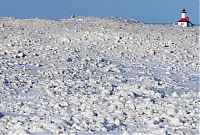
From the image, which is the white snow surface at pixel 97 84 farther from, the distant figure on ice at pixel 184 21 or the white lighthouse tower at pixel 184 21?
the white lighthouse tower at pixel 184 21

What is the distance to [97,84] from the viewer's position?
13.4 meters

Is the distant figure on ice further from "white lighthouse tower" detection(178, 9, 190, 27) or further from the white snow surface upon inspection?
the white snow surface

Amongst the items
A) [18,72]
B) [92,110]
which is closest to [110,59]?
[18,72]

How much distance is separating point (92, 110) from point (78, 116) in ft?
1.83

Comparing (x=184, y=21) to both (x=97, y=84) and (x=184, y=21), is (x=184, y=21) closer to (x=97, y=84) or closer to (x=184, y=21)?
(x=184, y=21)

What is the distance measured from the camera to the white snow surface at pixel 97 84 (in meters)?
9.64

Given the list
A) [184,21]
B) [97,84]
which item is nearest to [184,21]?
[184,21]

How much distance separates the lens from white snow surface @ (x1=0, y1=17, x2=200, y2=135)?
964 centimetres

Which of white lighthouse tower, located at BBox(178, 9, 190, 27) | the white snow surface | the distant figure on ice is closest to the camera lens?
the white snow surface

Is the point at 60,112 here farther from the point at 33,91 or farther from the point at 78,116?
the point at 33,91

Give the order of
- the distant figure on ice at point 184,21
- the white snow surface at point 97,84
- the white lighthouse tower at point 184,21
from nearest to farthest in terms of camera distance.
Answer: the white snow surface at point 97,84 < the distant figure on ice at point 184,21 < the white lighthouse tower at point 184,21

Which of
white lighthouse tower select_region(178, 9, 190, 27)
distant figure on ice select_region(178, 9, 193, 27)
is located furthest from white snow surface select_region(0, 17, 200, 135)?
white lighthouse tower select_region(178, 9, 190, 27)

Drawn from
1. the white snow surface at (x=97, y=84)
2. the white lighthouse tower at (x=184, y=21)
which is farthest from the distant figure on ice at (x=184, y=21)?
the white snow surface at (x=97, y=84)

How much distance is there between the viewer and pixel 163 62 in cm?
1909
